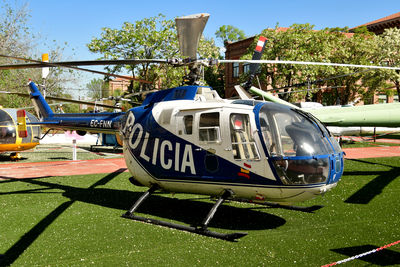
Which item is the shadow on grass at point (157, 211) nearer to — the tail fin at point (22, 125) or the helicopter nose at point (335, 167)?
the helicopter nose at point (335, 167)

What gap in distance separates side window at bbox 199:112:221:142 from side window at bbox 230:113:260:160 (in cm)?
34

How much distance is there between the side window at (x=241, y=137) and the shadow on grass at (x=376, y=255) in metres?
2.29

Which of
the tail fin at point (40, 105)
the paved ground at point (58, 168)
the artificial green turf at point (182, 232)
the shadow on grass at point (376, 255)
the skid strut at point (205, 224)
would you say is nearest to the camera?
the shadow on grass at point (376, 255)

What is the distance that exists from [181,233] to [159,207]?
2.24 meters

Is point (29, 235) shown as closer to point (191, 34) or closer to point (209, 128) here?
point (209, 128)

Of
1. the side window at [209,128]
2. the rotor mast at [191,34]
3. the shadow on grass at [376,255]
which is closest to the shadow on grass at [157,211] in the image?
→ the shadow on grass at [376,255]

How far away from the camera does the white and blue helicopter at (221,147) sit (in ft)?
21.2

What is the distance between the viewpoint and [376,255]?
5715mm

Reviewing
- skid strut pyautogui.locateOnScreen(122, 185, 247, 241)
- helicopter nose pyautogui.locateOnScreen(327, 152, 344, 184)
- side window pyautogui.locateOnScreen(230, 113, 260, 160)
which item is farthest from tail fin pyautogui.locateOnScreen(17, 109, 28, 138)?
helicopter nose pyautogui.locateOnScreen(327, 152, 344, 184)

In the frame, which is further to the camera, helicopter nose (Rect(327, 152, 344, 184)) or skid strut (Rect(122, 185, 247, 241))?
helicopter nose (Rect(327, 152, 344, 184))

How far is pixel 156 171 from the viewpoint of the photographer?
27.0 feet

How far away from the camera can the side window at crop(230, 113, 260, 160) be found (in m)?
6.84

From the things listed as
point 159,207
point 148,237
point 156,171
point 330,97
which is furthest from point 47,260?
point 330,97

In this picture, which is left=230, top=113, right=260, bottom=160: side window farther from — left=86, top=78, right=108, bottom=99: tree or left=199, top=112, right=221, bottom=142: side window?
left=86, top=78, right=108, bottom=99: tree
